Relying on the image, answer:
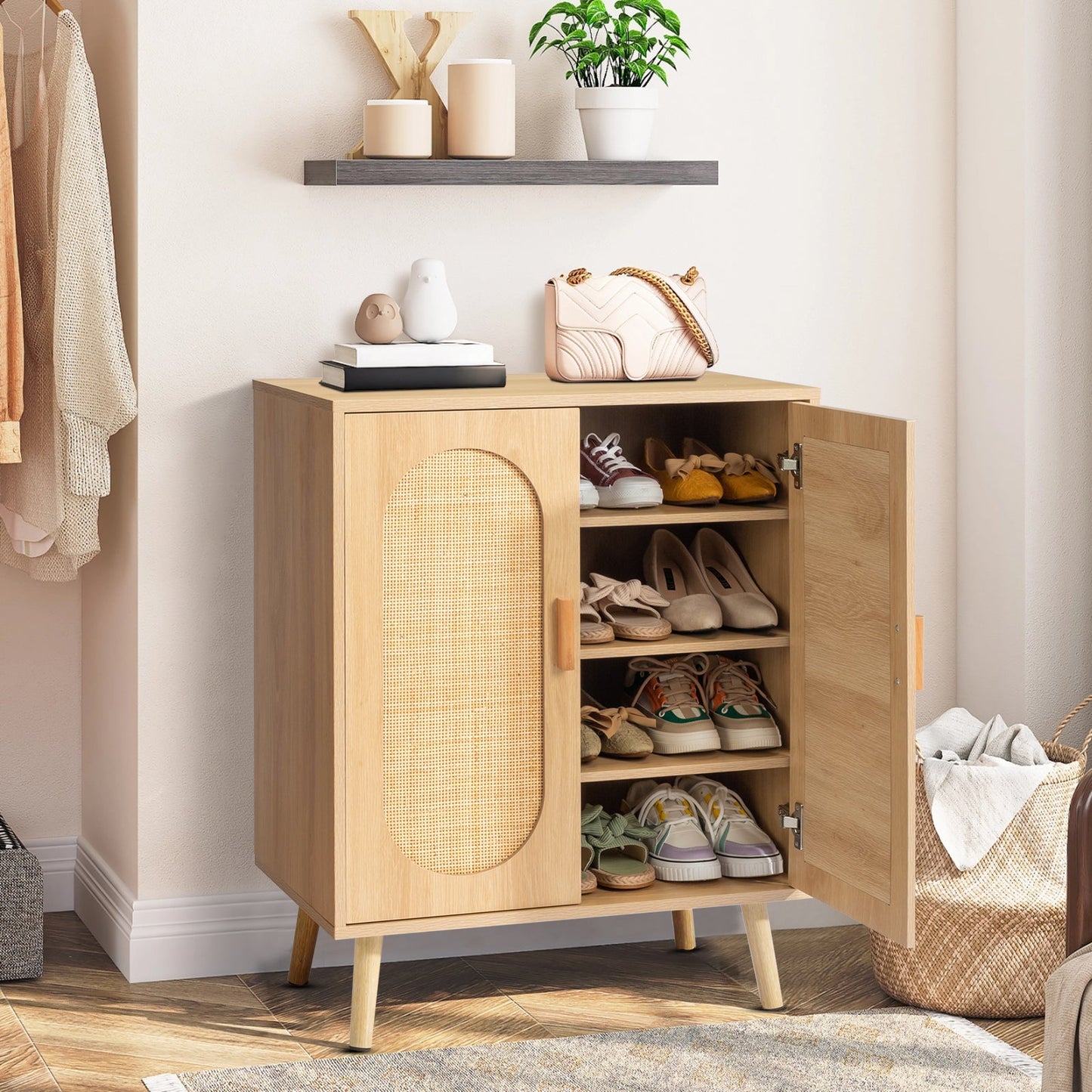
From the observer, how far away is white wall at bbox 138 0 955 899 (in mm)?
2738

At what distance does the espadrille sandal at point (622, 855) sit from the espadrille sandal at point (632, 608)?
32cm

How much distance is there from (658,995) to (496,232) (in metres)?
1.28

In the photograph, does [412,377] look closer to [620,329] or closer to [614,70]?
[620,329]

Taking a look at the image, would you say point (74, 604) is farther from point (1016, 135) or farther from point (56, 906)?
point (1016, 135)

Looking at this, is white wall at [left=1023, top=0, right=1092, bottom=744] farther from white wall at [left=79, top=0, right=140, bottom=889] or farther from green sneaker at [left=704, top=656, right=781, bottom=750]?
white wall at [left=79, top=0, right=140, bottom=889]

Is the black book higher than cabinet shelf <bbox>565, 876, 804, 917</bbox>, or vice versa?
the black book

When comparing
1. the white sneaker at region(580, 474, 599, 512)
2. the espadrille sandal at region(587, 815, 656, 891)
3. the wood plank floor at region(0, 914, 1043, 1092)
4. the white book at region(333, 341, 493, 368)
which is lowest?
the wood plank floor at region(0, 914, 1043, 1092)

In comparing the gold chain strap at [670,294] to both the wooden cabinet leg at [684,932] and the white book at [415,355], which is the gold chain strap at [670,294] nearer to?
the white book at [415,355]

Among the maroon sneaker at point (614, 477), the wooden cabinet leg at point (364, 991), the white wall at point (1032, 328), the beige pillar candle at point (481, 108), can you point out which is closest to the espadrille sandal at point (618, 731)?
the maroon sneaker at point (614, 477)

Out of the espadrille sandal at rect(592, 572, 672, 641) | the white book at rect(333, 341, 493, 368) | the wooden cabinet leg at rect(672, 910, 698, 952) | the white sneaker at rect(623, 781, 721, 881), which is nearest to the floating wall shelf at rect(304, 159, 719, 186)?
the white book at rect(333, 341, 493, 368)

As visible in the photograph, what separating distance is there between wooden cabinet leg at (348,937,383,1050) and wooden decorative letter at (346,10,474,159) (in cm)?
Answer: 123

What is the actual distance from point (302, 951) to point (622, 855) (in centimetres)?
54

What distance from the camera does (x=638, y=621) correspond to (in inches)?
104

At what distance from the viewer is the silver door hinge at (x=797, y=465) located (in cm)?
256
